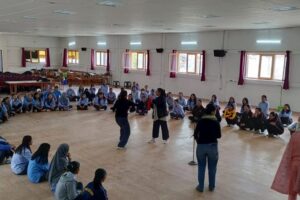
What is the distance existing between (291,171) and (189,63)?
14179 millimetres

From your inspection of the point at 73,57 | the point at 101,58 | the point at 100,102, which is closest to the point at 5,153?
the point at 100,102

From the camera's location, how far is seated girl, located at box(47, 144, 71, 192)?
4707 mm

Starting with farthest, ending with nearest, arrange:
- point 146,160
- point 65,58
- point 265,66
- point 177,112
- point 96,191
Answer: point 65,58, point 265,66, point 177,112, point 146,160, point 96,191

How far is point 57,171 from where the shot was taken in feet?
15.8

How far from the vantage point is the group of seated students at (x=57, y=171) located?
3.76 metres

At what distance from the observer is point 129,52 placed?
19734 millimetres

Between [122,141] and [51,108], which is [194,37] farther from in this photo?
[122,141]

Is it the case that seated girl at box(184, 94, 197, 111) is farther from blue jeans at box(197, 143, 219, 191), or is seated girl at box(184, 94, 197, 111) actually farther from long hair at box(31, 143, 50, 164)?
long hair at box(31, 143, 50, 164)

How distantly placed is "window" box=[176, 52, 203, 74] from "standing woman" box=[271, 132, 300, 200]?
13.3 m

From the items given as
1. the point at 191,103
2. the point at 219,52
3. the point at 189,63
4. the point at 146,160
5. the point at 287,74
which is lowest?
the point at 146,160

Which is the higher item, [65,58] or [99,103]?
[65,58]

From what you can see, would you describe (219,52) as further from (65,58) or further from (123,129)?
(65,58)

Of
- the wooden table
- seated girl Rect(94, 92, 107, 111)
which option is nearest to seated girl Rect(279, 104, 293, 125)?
seated girl Rect(94, 92, 107, 111)

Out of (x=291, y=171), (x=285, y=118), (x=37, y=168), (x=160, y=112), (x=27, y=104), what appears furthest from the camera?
(x=27, y=104)
